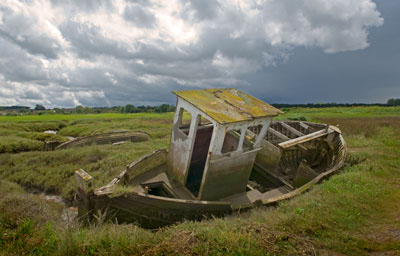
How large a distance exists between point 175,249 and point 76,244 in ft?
4.80

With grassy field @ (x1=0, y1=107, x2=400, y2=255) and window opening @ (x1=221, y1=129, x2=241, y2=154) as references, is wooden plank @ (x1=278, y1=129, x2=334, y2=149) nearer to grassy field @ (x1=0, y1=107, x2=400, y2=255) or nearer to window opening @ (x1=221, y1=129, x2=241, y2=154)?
window opening @ (x1=221, y1=129, x2=241, y2=154)

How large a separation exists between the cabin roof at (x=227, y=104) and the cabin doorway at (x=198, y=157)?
129 centimetres

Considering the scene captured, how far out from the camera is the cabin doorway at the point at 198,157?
819 cm

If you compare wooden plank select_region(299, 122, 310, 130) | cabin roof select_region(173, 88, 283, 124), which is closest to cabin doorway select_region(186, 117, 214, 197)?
cabin roof select_region(173, 88, 283, 124)

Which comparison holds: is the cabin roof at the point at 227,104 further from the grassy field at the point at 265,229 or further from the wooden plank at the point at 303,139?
the grassy field at the point at 265,229

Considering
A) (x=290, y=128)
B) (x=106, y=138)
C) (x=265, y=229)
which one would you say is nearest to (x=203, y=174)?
(x=265, y=229)

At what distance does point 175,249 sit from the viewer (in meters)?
3.50

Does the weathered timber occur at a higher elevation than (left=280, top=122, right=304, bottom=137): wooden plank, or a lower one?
lower

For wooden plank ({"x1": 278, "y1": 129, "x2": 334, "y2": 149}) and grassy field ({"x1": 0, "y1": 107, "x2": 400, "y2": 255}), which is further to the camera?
wooden plank ({"x1": 278, "y1": 129, "x2": 334, "y2": 149})

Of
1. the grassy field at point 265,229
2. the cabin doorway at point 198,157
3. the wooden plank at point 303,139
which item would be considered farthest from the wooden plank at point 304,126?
the cabin doorway at point 198,157

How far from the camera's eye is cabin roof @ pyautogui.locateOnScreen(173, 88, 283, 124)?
6.09 m

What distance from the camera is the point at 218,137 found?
587 cm

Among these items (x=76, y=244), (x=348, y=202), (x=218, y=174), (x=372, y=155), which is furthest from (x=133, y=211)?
(x=372, y=155)

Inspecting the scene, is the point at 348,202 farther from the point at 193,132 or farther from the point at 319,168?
the point at 319,168
